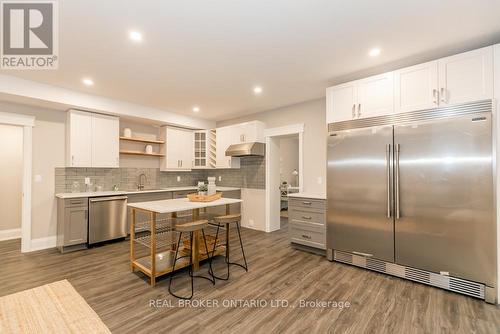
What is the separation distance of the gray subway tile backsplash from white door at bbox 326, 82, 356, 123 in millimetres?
2145

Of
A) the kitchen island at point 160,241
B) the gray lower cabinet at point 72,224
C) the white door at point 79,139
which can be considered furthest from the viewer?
the white door at point 79,139

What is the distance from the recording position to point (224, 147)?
5742mm

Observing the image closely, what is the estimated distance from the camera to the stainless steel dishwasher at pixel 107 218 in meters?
4.09

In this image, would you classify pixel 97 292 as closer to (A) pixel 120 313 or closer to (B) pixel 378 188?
(A) pixel 120 313

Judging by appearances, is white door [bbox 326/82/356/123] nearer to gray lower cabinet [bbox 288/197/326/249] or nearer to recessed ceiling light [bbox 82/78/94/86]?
gray lower cabinet [bbox 288/197/326/249]

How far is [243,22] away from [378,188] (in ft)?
8.37

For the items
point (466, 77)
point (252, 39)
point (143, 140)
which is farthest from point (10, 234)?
point (466, 77)

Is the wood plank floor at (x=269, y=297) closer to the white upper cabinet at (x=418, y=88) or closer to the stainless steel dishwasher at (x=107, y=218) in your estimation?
the stainless steel dishwasher at (x=107, y=218)

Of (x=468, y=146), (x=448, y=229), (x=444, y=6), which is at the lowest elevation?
(x=448, y=229)

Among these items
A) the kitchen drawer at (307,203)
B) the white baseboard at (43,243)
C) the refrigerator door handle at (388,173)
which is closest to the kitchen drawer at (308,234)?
the kitchen drawer at (307,203)

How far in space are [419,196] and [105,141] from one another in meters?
5.29

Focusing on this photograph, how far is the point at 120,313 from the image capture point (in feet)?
7.23

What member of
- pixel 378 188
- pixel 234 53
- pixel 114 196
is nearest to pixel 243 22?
pixel 234 53

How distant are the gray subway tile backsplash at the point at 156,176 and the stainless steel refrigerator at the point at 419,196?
2.38m
